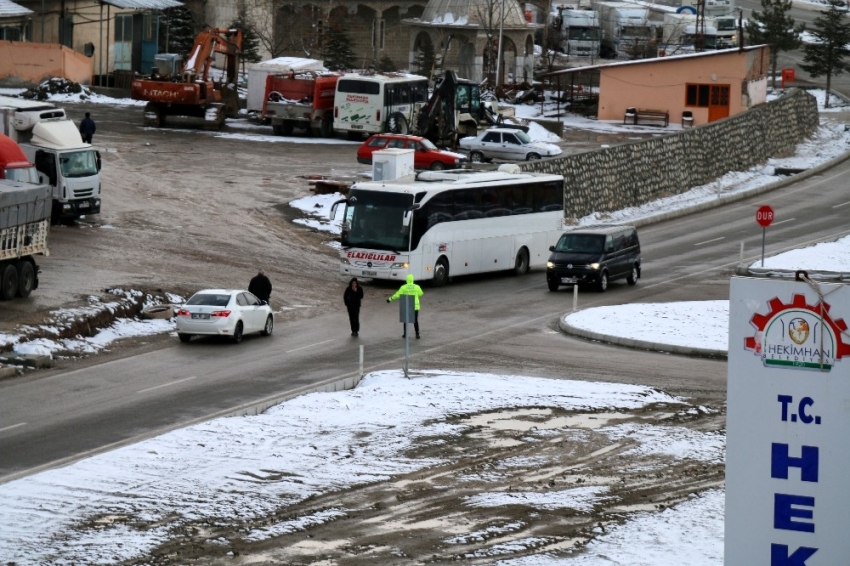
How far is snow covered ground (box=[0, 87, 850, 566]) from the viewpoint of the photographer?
53.0ft

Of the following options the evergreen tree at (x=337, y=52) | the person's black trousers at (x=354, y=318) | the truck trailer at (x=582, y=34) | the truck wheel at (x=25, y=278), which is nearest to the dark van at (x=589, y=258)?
the person's black trousers at (x=354, y=318)

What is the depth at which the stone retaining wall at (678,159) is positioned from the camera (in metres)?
52.6

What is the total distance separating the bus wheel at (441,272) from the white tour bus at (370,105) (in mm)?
22193

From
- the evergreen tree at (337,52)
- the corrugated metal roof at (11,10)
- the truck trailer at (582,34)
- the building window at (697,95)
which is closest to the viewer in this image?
the corrugated metal roof at (11,10)

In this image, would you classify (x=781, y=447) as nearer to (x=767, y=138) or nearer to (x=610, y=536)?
(x=610, y=536)

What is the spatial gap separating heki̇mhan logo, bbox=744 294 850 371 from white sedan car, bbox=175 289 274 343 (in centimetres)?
1983

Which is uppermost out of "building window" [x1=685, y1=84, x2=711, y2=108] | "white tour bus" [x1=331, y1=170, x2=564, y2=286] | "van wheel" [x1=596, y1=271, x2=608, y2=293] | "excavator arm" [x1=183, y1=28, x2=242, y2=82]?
"excavator arm" [x1=183, y1=28, x2=242, y2=82]

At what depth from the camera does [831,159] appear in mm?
67562

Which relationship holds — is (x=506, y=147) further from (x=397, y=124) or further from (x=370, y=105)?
(x=370, y=105)

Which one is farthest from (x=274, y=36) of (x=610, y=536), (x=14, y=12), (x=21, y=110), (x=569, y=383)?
(x=610, y=536)

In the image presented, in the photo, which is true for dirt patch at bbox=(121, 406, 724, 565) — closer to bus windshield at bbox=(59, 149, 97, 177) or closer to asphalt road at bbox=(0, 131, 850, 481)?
asphalt road at bbox=(0, 131, 850, 481)

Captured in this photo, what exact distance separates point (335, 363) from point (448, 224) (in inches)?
462

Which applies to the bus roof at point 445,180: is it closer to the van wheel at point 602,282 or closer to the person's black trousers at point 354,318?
the van wheel at point 602,282

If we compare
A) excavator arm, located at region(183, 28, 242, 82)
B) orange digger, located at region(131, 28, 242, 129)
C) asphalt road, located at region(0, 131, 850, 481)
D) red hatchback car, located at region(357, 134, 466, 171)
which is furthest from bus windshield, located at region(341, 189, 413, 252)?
excavator arm, located at region(183, 28, 242, 82)
